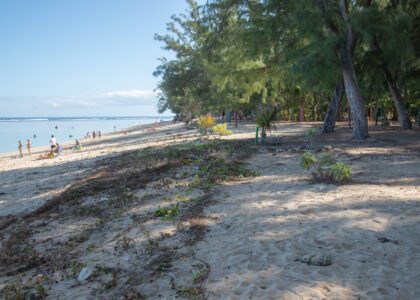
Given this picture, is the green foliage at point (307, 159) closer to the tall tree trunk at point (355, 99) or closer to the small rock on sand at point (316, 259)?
the small rock on sand at point (316, 259)

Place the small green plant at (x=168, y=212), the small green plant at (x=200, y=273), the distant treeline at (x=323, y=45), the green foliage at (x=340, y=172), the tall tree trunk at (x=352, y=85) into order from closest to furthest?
the small green plant at (x=200, y=273) → the small green plant at (x=168, y=212) → the green foliage at (x=340, y=172) → the distant treeline at (x=323, y=45) → the tall tree trunk at (x=352, y=85)

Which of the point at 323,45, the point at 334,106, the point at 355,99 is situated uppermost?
the point at 323,45

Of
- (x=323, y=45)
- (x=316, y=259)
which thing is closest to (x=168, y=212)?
(x=316, y=259)

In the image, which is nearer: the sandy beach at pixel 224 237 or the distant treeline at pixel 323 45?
the sandy beach at pixel 224 237

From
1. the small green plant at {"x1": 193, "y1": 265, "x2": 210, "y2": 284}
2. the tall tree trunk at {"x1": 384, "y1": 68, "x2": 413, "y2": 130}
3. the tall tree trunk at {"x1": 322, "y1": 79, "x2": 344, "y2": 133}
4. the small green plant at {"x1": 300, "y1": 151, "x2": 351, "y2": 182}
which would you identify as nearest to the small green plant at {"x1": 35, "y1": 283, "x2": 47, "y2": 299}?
the small green plant at {"x1": 193, "y1": 265, "x2": 210, "y2": 284}

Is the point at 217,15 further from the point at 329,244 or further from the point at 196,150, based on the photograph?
the point at 329,244

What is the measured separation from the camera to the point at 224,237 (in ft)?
17.6

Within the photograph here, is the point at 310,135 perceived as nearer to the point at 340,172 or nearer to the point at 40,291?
the point at 340,172


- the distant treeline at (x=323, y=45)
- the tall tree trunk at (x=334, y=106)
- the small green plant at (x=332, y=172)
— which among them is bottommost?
the small green plant at (x=332, y=172)

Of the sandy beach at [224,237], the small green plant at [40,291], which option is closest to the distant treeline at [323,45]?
the sandy beach at [224,237]

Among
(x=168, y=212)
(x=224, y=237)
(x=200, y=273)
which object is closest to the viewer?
(x=200, y=273)

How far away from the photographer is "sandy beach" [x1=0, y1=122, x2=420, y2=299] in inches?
156

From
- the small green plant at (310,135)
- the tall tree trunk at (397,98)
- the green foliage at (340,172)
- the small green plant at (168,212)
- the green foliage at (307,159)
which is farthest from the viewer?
the tall tree trunk at (397,98)

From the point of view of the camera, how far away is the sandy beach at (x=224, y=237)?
3971 mm
